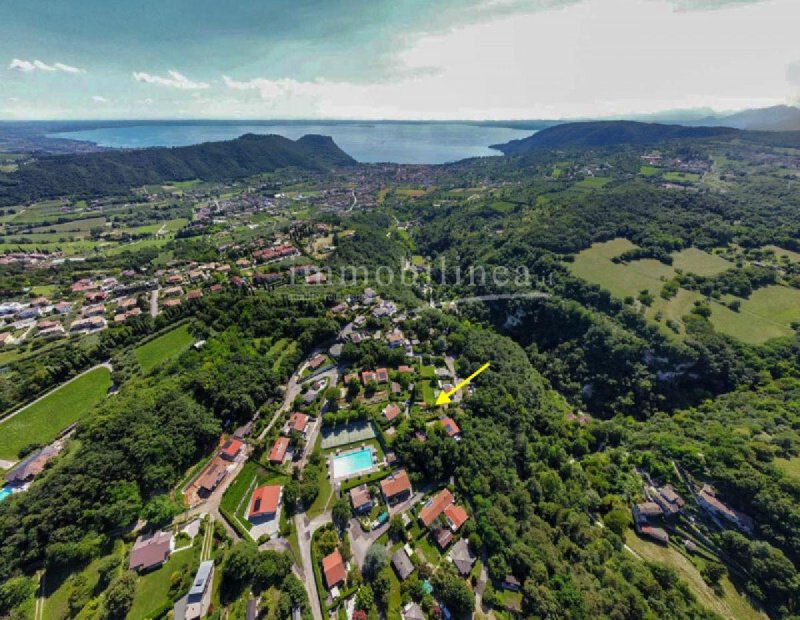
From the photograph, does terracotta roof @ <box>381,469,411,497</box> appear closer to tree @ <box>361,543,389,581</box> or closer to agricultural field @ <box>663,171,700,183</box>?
tree @ <box>361,543,389,581</box>

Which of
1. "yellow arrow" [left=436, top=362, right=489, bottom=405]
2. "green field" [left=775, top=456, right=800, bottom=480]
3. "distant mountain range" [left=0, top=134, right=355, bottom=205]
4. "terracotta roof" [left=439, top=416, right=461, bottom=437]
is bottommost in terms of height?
"yellow arrow" [left=436, top=362, right=489, bottom=405]

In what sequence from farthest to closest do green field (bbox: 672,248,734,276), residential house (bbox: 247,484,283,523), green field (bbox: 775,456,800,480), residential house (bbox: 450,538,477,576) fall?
green field (bbox: 672,248,734,276) < green field (bbox: 775,456,800,480) < residential house (bbox: 247,484,283,523) < residential house (bbox: 450,538,477,576)

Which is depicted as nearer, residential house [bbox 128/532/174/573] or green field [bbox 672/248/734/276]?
residential house [bbox 128/532/174/573]

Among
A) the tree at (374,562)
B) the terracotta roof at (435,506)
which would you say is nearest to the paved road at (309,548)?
the tree at (374,562)

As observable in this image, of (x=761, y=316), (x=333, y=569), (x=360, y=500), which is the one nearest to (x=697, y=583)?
(x=360, y=500)

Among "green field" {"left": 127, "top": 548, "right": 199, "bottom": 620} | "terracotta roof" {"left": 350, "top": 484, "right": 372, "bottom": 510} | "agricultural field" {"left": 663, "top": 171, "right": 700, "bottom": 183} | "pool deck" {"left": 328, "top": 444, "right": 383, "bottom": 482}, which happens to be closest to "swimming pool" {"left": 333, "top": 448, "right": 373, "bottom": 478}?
"pool deck" {"left": 328, "top": 444, "right": 383, "bottom": 482}

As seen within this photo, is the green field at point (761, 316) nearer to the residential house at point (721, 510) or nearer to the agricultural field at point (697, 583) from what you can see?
the residential house at point (721, 510)

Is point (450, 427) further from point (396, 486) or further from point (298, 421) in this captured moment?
point (298, 421)
